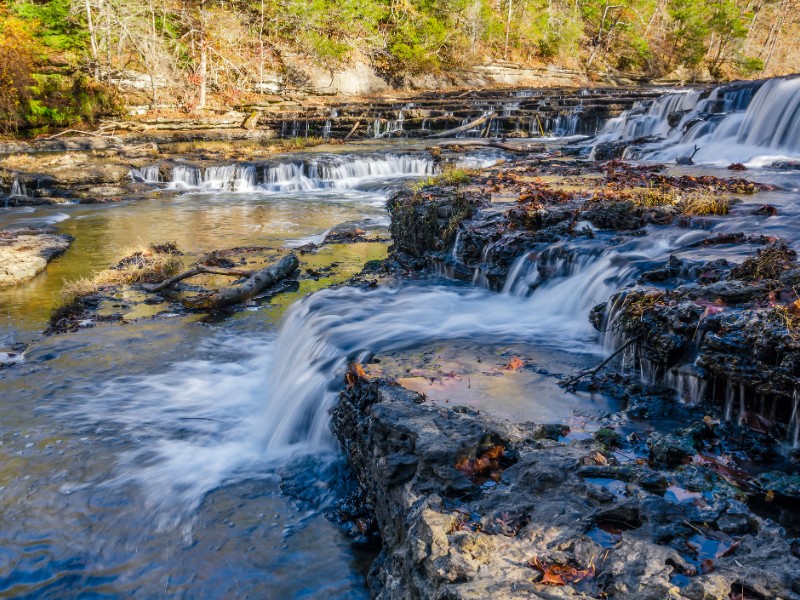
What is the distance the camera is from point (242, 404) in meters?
6.13

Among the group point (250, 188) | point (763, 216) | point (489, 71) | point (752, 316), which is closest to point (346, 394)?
point (752, 316)

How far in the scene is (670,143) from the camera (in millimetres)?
16047

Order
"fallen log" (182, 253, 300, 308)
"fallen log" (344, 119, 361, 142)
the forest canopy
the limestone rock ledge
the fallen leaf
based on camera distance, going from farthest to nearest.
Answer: the forest canopy → "fallen log" (344, 119, 361, 142) → the limestone rock ledge → "fallen log" (182, 253, 300, 308) → the fallen leaf

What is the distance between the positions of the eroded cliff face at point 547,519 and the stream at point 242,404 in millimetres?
603

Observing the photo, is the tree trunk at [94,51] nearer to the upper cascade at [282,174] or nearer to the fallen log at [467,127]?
the upper cascade at [282,174]

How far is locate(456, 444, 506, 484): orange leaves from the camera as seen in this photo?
314 cm

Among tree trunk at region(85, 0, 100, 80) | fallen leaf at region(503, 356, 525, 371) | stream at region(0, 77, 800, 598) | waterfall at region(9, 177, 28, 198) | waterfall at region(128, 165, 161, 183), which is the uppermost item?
tree trunk at region(85, 0, 100, 80)

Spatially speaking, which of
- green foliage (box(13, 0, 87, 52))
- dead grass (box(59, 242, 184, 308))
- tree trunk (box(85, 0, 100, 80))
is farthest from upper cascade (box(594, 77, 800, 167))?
green foliage (box(13, 0, 87, 52))

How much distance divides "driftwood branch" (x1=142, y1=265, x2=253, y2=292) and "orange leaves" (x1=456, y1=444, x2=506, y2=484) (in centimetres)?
711

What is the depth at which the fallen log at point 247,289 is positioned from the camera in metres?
8.66

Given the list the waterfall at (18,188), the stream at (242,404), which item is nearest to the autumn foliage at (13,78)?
the waterfall at (18,188)

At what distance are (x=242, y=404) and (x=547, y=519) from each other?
421cm

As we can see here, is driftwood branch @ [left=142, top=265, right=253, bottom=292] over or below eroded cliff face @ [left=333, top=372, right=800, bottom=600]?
below

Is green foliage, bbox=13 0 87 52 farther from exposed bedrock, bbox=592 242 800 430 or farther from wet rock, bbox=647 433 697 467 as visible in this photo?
wet rock, bbox=647 433 697 467
